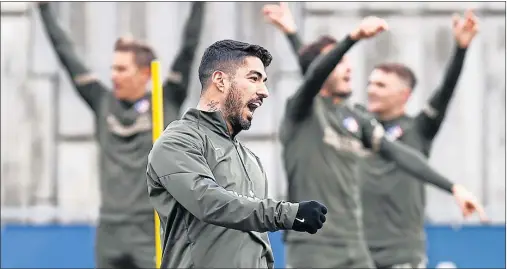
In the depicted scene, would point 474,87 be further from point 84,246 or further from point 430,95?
point 84,246

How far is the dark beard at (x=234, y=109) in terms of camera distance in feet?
10.7

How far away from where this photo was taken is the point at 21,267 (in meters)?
8.20

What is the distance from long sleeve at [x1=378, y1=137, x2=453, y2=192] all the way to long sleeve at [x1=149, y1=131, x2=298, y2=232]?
3.19 meters

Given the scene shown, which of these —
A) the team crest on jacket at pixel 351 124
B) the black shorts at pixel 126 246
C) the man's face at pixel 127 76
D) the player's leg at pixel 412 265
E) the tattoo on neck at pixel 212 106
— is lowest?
the player's leg at pixel 412 265

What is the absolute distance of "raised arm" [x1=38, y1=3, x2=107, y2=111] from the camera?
7.44 metres

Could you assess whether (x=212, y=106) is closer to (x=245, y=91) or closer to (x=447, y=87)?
(x=245, y=91)

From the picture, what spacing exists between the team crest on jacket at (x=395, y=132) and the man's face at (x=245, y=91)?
448cm

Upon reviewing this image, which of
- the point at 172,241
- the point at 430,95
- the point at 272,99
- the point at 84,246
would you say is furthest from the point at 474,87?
the point at 172,241

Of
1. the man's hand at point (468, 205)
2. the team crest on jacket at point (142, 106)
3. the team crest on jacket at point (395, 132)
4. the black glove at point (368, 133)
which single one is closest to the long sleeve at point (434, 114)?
the team crest on jacket at point (395, 132)

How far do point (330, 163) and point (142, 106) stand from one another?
1438 millimetres

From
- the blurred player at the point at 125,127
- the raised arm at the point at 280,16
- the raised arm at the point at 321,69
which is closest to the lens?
the raised arm at the point at 321,69

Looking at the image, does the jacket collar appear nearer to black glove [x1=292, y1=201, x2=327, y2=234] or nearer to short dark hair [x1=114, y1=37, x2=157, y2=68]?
black glove [x1=292, y1=201, x2=327, y2=234]

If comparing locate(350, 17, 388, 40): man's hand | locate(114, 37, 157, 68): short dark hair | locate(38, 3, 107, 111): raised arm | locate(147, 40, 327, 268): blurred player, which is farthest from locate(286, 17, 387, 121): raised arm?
locate(147, 40, 327, 268): blurred player

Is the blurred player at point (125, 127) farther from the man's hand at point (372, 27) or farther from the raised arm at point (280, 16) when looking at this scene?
the man's hand at point (372, 27)
